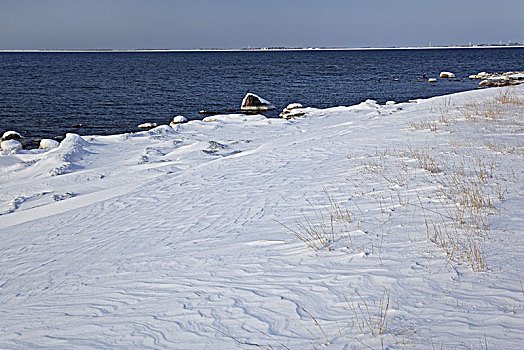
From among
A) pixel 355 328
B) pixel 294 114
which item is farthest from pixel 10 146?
pixel 355 328

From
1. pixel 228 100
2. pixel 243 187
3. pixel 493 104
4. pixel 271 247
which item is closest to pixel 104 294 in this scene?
pixel 271 247

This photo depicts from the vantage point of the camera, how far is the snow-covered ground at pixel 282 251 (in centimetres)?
357

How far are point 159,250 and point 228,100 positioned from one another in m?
26.7

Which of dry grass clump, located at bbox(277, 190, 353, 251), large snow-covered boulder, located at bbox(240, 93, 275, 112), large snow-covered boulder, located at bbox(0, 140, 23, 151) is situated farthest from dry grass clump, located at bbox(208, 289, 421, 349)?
large snow-covered boulder, located at bbox(240, 93, 275, 112)

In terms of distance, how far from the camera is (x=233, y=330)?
361 centimetres

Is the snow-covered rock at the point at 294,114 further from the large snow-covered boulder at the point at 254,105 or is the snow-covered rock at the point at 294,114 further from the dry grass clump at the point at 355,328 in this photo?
the dry grass clump at the point at 355,328

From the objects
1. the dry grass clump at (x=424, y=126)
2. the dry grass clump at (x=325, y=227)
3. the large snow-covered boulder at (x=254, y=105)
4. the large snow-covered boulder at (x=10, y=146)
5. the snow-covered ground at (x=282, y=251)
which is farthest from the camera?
the large snow-covered boulder at (x=254, y=105)

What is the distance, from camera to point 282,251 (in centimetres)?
509

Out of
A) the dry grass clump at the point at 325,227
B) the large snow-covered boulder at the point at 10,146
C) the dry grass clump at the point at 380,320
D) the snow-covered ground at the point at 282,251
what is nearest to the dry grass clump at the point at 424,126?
the snow-covered ground at the point at 282,251

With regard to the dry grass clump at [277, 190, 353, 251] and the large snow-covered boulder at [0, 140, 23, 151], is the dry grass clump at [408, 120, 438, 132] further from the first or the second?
the large snow-covered boulder at [0, 140, 23, 151]

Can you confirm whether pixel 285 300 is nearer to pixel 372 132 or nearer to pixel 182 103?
pixel 372 132

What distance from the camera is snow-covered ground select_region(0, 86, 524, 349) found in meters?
3.57

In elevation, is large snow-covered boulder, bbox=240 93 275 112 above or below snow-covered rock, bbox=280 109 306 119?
above

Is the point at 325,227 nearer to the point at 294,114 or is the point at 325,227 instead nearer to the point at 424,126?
the point at 424,126
